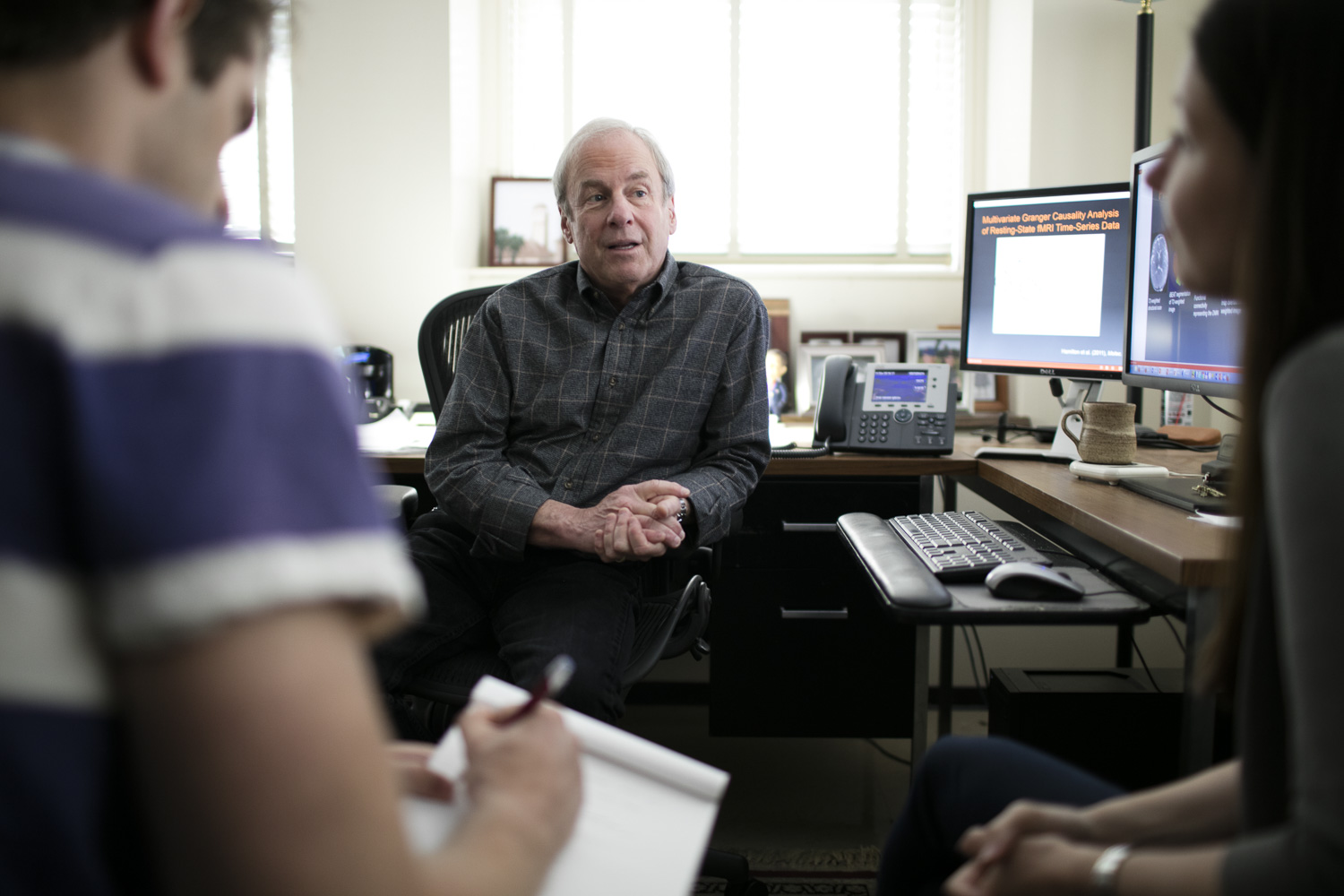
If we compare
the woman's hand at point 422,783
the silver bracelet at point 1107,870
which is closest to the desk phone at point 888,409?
the silver bracelet at point 1107,870

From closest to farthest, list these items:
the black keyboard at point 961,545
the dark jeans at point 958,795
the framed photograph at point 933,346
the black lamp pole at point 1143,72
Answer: the dark jeans at point 958,795 → the black keyboard at point 961,545 → the black lamp pole at point 1143,72 → the framed photograph at point 933,346

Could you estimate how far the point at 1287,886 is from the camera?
0.49m

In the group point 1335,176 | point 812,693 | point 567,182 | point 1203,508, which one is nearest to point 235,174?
point 567,182

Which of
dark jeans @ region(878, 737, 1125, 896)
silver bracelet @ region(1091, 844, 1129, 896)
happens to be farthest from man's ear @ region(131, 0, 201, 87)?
dark jeans @ region(878, 737, 1125, 896)

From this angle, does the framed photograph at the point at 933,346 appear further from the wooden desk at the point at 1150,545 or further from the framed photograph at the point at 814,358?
the wooden desk at the point at 1150,545

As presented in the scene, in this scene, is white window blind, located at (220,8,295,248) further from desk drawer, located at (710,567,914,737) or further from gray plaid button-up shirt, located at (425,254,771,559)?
desk drawer, located at (710,567,914,737)

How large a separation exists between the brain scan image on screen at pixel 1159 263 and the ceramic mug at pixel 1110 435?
21 cm

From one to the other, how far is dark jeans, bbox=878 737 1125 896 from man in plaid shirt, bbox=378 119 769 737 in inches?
21.1

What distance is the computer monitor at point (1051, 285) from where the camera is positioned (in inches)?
68.9

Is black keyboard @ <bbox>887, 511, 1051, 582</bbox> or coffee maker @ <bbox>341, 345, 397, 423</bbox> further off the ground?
coffee maker @ <bbox>341, 345, 397, 423</bbox>

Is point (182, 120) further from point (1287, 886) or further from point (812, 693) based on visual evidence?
point (812, 693)

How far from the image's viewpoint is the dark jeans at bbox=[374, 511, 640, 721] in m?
1.27

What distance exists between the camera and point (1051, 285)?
1842 mm

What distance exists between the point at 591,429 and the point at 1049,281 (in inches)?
39.5
